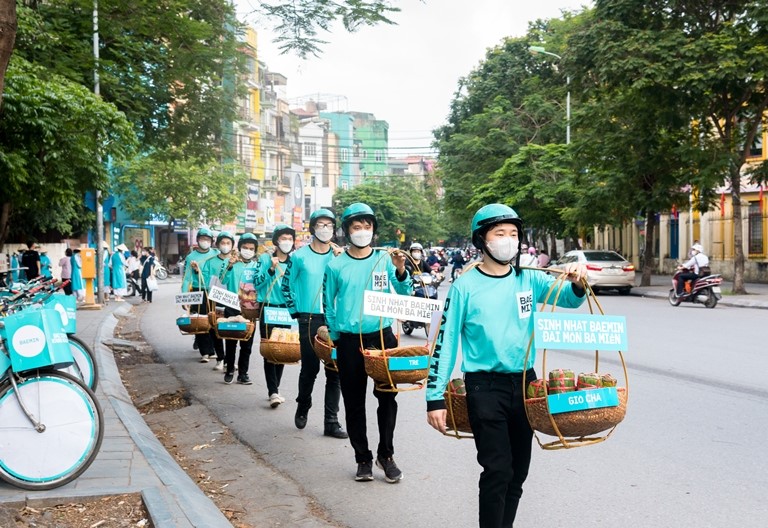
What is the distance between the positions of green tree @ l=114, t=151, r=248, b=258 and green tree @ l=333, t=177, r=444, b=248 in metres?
26.7

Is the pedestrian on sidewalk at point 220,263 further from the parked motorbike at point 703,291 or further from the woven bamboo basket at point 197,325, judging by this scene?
the parked motorbike at point 703,291

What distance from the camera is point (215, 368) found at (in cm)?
1219

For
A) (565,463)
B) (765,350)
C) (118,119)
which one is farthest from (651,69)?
(565,463)

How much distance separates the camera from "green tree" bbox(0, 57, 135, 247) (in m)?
11.0

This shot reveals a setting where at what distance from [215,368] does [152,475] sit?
6718mm

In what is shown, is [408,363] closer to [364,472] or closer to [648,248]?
[364,472]

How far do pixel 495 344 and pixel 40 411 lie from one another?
9.52 feet

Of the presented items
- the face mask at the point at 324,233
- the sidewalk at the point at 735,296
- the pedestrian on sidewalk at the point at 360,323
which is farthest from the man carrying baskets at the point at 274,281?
the sidewalk at the point at 735,296

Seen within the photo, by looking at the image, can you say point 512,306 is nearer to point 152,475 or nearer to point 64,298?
point 152,475

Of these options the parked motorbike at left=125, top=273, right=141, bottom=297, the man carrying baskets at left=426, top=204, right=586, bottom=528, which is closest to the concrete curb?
the man carrying baskets at left=426, top=204, right=586, bottom=528

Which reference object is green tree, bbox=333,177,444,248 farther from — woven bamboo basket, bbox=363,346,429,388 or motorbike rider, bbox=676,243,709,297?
woven bamboo basket, bbox=363,346,429,388

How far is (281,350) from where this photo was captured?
826 centimetres

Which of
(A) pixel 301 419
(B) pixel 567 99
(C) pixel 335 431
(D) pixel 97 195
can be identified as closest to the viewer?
(C) pixel 335 431

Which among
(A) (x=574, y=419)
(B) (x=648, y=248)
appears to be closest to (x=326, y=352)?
(A) (x=574, y=419)
